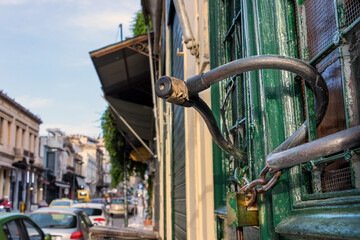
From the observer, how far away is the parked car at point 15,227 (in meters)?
5.68

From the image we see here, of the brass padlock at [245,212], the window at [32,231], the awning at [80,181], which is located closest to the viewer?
the brass padlock at [245,212]

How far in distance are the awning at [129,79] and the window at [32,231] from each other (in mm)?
4165

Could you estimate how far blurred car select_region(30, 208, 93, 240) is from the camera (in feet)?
32.9

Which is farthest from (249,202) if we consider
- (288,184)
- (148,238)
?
(148,238)

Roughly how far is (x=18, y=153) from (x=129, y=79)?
29.8 m

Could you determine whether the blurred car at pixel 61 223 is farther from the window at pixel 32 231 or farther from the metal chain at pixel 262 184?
the metal chain at pixel 262 184

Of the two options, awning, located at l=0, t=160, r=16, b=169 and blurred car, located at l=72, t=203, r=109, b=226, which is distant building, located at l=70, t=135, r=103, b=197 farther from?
blurred car, located at l=72, t=203, r=109, b=226

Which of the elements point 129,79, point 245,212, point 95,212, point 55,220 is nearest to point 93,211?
point 95,212

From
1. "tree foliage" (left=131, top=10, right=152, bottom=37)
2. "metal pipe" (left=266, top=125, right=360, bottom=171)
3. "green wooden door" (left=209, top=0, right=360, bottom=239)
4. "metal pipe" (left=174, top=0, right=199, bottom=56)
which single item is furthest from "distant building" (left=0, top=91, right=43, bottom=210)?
"metal pipe" (left=266, top=125, right=360, bottom=171)

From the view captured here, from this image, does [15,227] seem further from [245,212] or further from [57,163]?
[57,163]

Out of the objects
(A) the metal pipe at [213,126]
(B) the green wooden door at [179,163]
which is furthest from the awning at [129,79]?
(A) the metal pipe at [213,126]

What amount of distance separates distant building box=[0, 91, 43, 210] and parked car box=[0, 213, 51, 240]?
30.3 m

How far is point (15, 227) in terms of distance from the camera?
6.17 metres

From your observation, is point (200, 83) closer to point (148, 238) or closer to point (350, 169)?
point (350, 169)
